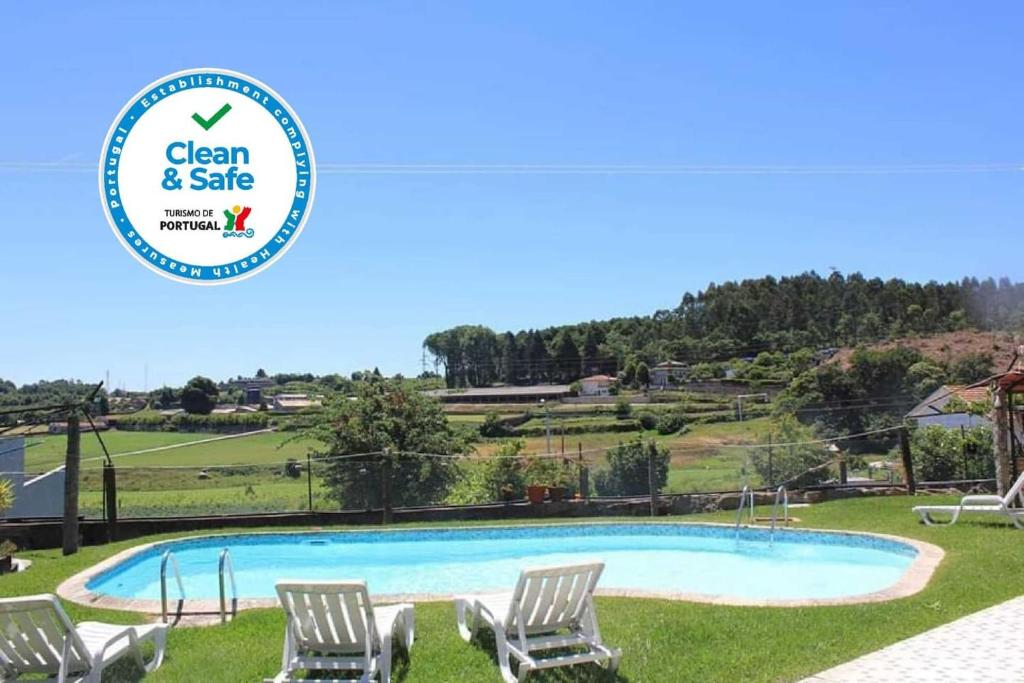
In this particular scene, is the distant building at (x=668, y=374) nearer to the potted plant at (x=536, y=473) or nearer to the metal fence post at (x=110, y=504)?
the potted plant at (x=536, y=473)

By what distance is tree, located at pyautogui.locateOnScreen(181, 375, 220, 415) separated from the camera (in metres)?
63.8

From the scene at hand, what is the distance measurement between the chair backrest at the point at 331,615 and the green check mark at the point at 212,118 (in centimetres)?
570

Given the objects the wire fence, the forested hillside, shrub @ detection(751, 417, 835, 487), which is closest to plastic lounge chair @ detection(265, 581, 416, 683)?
the wire fence

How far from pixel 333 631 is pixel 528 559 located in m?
8.52

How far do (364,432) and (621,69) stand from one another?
1052 cm

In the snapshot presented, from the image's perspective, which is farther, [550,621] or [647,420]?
[647,420]

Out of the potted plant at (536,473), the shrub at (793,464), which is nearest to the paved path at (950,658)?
the potted plant at (536,473)

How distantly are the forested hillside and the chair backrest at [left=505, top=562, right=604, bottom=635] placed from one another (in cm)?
7581

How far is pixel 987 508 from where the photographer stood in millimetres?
11008

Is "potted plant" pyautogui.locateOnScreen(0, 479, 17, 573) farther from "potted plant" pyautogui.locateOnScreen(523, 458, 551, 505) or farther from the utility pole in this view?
"potted plant" pyautogui.locateOnScreen(523, 458, 551, 505)

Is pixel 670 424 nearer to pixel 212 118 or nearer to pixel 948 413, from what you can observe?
pixel 948 413

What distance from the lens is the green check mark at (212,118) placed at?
885 cm

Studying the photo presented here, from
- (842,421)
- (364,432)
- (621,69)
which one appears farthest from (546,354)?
(621,69)

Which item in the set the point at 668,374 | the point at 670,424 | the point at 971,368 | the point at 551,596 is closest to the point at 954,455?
the point at 551,596
